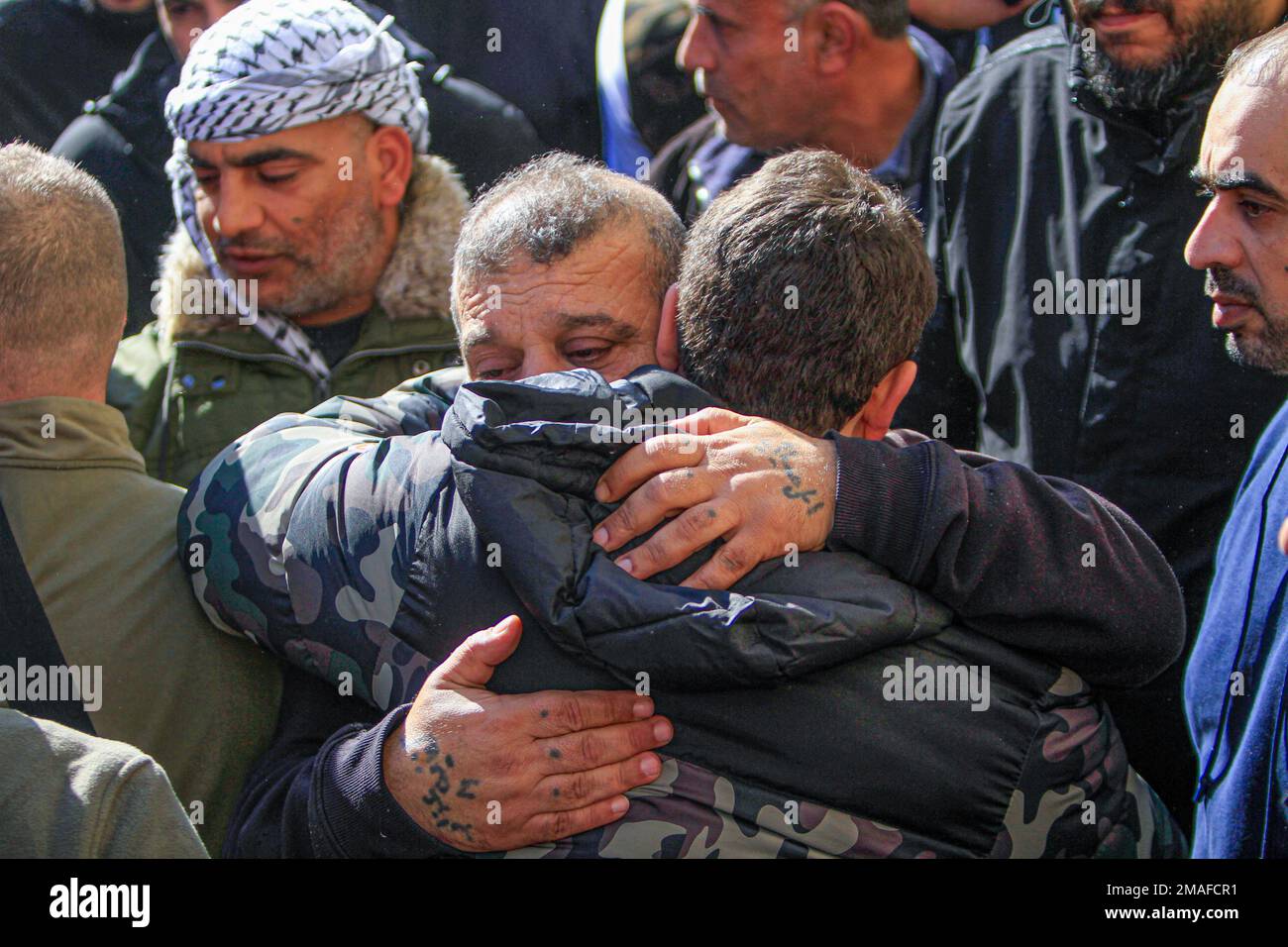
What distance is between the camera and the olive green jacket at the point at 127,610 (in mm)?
1962

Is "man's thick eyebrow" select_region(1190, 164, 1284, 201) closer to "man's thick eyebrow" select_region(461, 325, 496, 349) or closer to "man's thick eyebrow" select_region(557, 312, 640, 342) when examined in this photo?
"man's thick eyebrow" select_region(557, 312, 640, 342)

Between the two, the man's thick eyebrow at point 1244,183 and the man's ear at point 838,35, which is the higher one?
the man's ear at point 838,35

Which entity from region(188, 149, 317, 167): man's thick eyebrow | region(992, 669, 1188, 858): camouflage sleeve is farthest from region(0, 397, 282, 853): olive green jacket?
region(188, 149, 317, 167): man's thick eyebrow

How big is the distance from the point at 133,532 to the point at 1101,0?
2.34m

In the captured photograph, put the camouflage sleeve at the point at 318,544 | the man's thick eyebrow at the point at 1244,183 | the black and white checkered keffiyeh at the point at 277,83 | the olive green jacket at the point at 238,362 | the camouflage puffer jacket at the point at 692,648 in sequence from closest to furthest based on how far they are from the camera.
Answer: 1. the camouflage puffer jacket at the point at 692,648
2. the camouflage sleeve at the point at 318,544
3. the man's thick eyebrow at the point at 1244,183
4. the black and white checkered keffiyeh at the point at 277,83
5. the olive green jacket at the point at 238,362

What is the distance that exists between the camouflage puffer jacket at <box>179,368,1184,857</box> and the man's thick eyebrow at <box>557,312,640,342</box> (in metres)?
0.36

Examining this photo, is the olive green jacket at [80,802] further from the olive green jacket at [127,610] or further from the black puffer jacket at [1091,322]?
the black puffer jacket at [1091,322]

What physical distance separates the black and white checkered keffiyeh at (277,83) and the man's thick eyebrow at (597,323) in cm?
137

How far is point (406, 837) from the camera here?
5.42ft

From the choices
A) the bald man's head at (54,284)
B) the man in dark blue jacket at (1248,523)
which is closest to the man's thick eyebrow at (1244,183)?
the man in dark blue jacket at (1248,523)

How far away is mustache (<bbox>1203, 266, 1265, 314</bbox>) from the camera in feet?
7.48

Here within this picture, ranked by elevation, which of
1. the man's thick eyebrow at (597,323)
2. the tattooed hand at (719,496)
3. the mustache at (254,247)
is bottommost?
the mustache at (254,247)

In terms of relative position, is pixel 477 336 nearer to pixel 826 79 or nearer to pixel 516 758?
pixel 516 758
